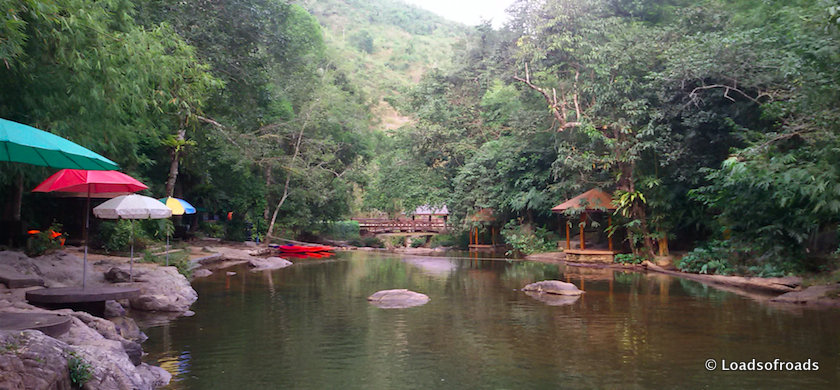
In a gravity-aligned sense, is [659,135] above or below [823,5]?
below

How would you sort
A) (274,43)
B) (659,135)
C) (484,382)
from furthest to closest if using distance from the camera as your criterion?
(274,43), (659,135), (484,382)

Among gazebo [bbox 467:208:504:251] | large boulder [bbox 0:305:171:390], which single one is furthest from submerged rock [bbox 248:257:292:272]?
large boulder [bbox 0:305:171:390]

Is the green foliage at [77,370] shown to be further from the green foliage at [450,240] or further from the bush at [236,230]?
the green foliage at [450,240]

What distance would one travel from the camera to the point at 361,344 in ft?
25.1

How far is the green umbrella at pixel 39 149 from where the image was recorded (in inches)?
183

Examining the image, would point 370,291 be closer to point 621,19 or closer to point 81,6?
point 81,6

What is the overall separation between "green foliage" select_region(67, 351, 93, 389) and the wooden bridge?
32.5 metres

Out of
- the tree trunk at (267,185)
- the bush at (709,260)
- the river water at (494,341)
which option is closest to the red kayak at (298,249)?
the tree trunk at (267,185)

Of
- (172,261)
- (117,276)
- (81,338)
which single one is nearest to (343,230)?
(172,261)

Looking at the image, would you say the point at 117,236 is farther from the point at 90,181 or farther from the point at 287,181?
the point at 287,181

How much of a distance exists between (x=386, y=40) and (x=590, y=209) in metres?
76.8

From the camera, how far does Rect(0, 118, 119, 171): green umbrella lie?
464cm

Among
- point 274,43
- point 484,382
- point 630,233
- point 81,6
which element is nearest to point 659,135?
point 630,233

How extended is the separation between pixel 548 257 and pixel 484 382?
17.1m
